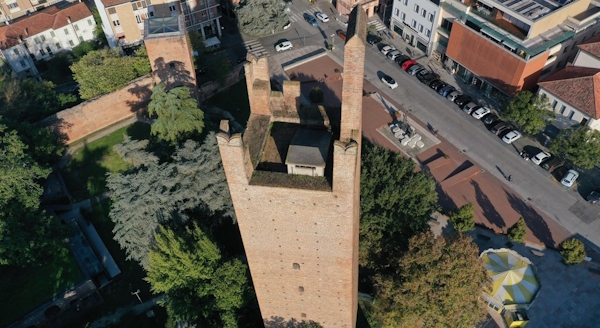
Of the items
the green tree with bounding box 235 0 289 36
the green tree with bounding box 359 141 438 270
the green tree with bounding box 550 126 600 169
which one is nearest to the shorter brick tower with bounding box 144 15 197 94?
the green tree with bounding box 235 0 289 36

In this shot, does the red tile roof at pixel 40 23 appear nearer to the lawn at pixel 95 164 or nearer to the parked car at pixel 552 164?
the lawn at pixel 95 164

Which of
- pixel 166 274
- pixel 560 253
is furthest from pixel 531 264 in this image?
pixel 166 274

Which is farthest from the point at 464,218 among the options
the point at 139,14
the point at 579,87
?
the point at 139,14

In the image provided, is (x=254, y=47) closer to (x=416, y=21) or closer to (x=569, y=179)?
(x=416, y=21)

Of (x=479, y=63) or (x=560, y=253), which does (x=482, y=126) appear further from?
(x=560, y=253)

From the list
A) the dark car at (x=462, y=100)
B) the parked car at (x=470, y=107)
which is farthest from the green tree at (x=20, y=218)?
the parked car at (x=470, y=107)

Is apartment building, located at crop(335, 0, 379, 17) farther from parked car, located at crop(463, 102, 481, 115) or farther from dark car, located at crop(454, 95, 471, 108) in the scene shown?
parked car, located at crop(463, 102, 481, 115)

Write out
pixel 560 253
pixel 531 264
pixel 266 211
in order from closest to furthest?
pixel 266 211
pixel 531 264
pixel 560 253
